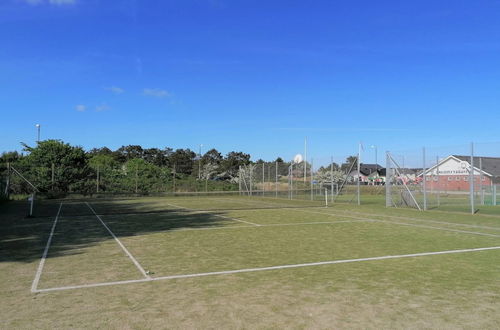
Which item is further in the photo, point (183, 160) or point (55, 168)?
point (183, 160)

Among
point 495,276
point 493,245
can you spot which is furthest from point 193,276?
point 493,245

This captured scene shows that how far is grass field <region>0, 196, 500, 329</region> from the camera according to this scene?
166 inches

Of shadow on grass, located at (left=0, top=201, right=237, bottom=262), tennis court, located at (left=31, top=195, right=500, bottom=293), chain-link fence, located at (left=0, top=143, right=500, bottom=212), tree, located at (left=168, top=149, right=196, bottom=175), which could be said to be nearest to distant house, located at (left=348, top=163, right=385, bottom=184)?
chain-link fence, located at (left=0, top=143, right=500, bottom=212)

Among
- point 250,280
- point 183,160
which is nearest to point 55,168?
point 250,280

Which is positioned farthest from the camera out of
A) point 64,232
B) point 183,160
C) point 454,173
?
point 183,160

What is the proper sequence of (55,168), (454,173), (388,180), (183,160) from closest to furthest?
(388,180)
(454,173)
(55,168)
(183,160)

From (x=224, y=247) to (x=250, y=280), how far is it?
2.93 metres

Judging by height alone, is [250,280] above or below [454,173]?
below

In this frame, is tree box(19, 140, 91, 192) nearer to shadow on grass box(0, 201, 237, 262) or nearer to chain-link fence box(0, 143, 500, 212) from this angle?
chain-link fence box(0, 143, 500, 212)

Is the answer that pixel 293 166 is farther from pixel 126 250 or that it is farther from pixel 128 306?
pixel 128 306

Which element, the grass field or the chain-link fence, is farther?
the chain-link fence

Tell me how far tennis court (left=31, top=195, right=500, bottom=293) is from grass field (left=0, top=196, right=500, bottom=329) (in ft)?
0.09

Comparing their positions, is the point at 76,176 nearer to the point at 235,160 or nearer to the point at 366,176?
the point at 235,160

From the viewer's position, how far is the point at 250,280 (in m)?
5.79
